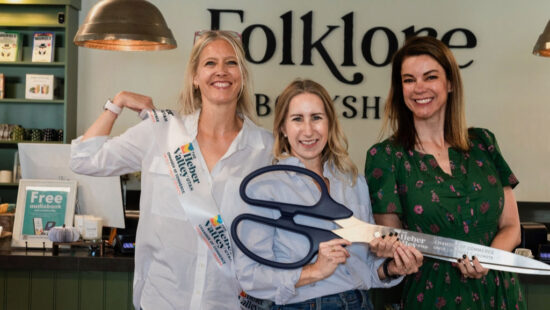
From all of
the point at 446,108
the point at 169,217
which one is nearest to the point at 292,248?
the point at 169,217

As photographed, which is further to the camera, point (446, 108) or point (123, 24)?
point (123, 24)

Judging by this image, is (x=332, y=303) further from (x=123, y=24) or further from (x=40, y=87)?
(x=40, y=87)

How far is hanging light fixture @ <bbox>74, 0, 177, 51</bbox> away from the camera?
3.06 m

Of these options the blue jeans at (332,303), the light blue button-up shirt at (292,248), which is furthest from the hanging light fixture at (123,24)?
the blue jeans at (332,303)

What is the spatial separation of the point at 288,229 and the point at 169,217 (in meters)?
0.49

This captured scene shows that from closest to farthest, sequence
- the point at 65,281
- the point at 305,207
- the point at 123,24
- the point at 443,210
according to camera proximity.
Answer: the point at 305,207 → the point at 443,210 → the point at 65,281 → the point at 123,24

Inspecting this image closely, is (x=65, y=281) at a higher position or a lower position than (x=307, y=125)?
lower

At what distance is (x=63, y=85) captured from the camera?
5.64 meters

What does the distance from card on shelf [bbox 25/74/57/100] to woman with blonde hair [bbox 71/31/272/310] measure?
364cm

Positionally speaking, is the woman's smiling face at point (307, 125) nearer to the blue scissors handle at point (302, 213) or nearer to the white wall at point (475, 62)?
the blue scissors handle at point (302, 213)

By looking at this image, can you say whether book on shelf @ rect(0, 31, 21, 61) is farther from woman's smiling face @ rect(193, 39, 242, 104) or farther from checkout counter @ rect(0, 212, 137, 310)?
woman's smiling face @ rect(193, 39, 242, 104)

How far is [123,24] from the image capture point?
3.11 meters

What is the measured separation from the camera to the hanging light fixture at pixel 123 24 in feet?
10.1

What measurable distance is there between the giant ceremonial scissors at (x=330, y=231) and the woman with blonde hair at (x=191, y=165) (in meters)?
0.19
